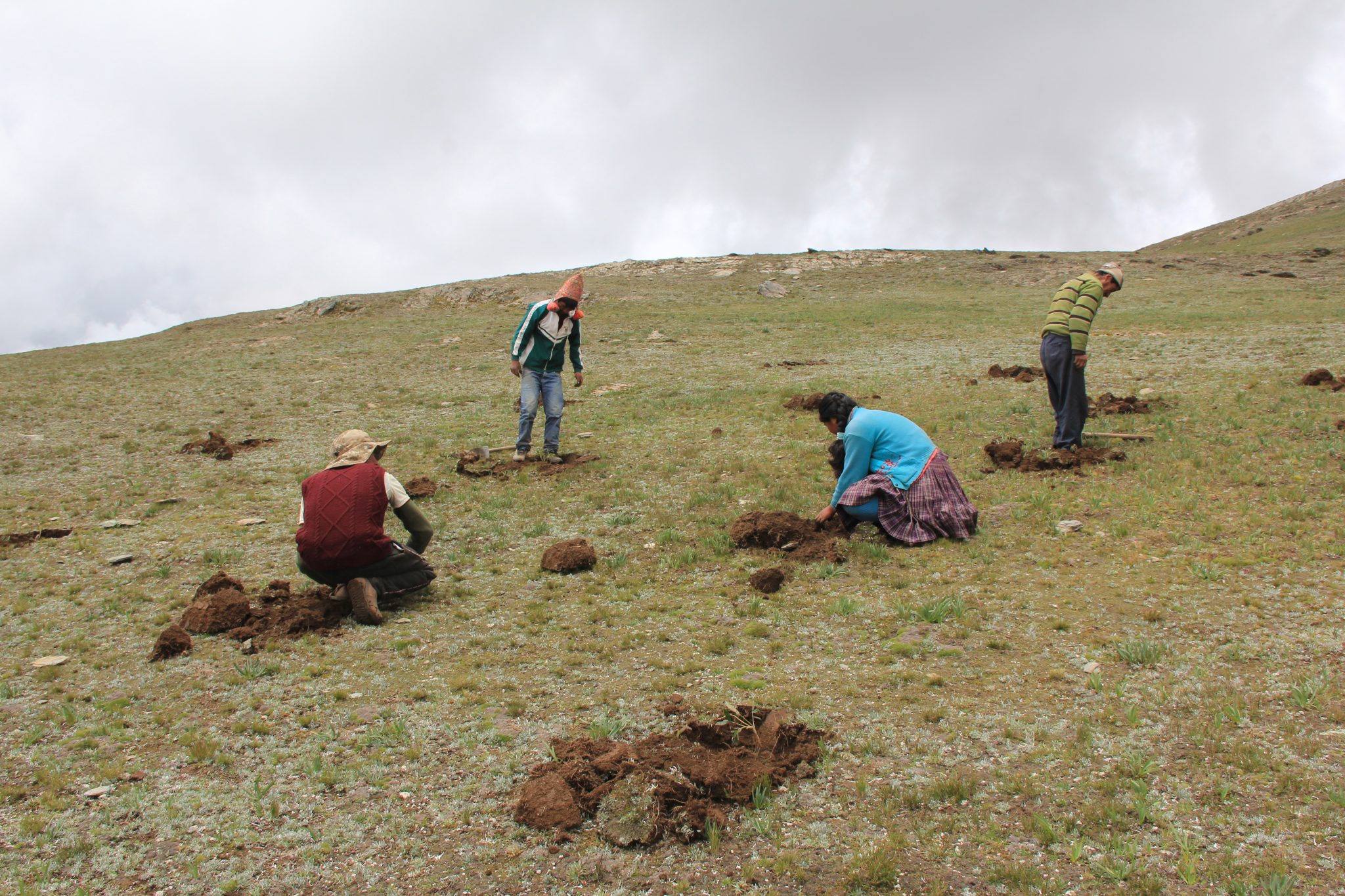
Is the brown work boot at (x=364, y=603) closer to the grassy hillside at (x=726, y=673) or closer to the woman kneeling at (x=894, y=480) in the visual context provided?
the grassy hillside at (x=726, y=673)

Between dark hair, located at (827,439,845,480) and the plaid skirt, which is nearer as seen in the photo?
the plaid skirt

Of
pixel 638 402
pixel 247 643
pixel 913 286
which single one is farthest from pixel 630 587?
pixel 913 286

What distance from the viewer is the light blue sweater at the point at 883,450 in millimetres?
7824

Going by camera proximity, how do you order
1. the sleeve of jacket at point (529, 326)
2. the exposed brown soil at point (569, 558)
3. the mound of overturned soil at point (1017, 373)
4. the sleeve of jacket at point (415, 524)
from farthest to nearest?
the mound of overturned soil at point (1017, 373)
the sleeve of jacket at point (529, 326)
the exposed brown soil at point (569, 558)
the sleeve of jacket at point (415, 524)

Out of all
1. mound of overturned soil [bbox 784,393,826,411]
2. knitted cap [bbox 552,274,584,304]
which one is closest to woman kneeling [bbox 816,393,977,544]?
knitted cap [bbox 552,274,584,304]

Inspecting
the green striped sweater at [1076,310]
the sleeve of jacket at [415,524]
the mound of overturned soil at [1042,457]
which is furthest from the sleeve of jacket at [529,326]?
the green striped sweater at [1076,310]

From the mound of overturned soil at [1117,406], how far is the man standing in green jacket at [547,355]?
8260 millimetres

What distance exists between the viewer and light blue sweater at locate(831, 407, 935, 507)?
7824 millimetres

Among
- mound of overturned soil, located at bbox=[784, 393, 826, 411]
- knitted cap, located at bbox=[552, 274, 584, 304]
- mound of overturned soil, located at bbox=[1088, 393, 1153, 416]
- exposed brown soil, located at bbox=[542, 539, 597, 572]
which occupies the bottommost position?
exposed brown soil, located at bbox=[542, 539, 597, 572]

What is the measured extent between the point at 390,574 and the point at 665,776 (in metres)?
3.69

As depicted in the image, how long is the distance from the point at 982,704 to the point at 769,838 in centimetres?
180

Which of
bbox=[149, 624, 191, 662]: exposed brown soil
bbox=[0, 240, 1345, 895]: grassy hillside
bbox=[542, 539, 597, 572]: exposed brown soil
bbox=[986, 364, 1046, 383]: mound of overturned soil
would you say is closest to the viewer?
bbox=[0, 240, 1345, 895]: grassy hillside

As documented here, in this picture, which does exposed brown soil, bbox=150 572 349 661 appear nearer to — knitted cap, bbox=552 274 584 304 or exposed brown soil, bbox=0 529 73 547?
exposed brown soil, bbox=0 529 73 547

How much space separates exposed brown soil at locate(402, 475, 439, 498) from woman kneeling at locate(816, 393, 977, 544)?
537cm
